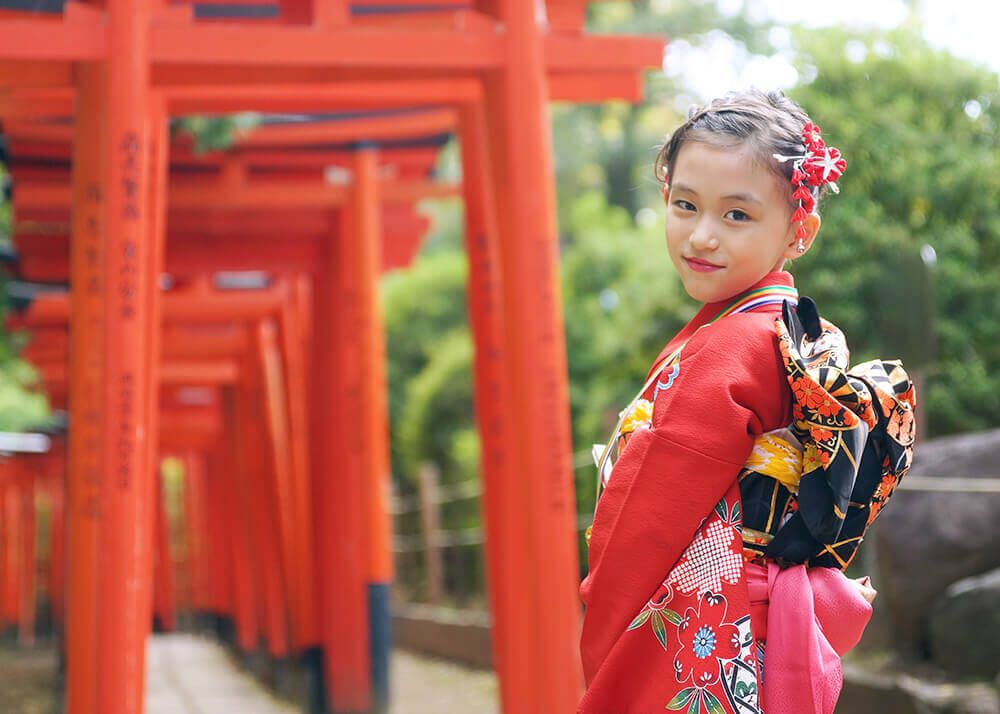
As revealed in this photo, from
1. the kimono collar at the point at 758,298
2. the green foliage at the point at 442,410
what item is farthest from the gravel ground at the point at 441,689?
the kimono collar at the point at 758,298

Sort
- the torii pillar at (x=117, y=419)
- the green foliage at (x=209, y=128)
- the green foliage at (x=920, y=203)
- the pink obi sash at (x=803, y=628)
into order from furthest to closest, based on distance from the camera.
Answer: the green foliage at (x=209, y=128) → the green foliage at (x=920, y=203) → the torii pillar at (x=117, y=419) → the pink obi sash at (x=803, y=628)

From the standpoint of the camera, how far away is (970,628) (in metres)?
4.98

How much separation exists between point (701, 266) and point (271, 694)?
10327 millimetres

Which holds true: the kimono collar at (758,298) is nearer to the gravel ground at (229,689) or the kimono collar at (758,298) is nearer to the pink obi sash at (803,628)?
the pink obi sash at (803,628)

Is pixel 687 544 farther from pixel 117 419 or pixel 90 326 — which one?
pixel 90 326

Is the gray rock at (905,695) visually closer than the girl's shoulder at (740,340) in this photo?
No

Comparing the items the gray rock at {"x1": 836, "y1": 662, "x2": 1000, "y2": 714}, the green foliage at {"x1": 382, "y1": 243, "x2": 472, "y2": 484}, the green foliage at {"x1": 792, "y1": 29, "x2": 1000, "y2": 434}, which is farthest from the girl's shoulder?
the green foliage at {"x1": 382, "y1": 243, "x2": 472, "y2": 484}

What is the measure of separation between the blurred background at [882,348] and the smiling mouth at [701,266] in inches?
29.6

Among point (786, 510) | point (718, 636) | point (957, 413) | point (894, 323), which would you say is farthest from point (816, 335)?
point (957, 413)

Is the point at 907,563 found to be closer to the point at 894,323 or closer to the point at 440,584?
the point at 894,323

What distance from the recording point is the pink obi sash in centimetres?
204

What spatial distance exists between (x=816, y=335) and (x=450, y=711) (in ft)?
22.8

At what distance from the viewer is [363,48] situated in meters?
4.89

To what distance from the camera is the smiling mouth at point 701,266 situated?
224cm
